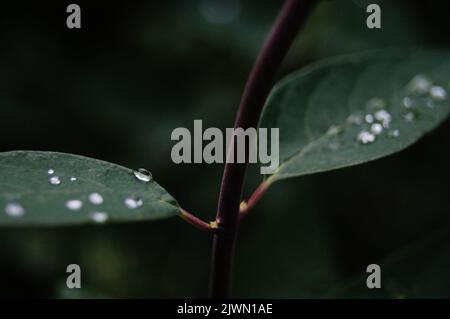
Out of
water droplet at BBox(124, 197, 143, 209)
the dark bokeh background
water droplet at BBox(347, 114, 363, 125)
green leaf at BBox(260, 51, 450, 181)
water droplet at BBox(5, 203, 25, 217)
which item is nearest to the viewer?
water droplet at BBox(5, 203, 25, 217)

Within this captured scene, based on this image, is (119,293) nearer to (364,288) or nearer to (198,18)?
(364,288)

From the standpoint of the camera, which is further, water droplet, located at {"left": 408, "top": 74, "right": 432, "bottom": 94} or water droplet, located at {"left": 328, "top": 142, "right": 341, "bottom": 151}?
water droplet, located at {"left": 408, "top": 74, "right": 432, "bottom": 94}

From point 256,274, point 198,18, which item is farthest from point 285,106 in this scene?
point 198,18

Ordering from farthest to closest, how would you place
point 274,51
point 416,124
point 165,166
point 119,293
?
point 165,166
point 119,293
point 416,124
point 274,51

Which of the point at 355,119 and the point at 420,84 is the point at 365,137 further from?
the point at 420,84

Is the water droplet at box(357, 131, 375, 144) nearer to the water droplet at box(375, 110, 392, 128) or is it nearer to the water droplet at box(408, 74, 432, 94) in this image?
the water droplet at box(375, 110, 392, 128)

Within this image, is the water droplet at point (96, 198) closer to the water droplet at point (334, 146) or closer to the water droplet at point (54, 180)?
the water droplet at point (54, 180)

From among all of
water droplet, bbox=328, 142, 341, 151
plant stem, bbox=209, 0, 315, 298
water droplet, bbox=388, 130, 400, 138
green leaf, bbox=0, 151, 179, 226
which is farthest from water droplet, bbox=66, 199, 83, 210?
water droplet, bbox=388, 130, 400, 138
